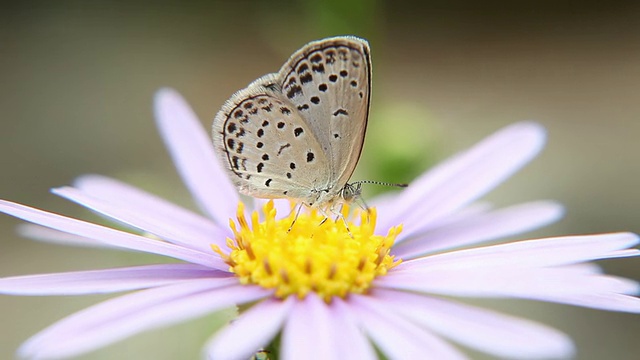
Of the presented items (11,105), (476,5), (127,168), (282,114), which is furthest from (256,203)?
(476,5)

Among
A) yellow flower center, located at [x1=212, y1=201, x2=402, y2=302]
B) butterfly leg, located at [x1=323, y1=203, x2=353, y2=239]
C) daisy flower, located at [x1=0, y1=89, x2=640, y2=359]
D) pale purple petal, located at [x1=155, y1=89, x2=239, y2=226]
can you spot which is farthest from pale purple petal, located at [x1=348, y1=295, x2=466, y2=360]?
pale purple petal, located at [x1=155, y1=89, x2=239, y2=226]

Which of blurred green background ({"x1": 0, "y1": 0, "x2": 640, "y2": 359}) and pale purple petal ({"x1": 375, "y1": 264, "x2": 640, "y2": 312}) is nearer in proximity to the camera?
pale purple petal ({"x1": 375, "y1": 264, "x2": 640, "y2": 312})

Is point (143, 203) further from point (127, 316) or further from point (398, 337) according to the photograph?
point (398, 337)

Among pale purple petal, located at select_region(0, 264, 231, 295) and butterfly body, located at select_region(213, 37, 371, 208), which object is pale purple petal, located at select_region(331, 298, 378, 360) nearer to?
pale purple petal, located at select_region(0, 264, 231, 295)

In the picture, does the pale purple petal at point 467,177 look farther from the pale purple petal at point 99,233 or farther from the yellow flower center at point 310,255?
the pale purple petal at point 99,233

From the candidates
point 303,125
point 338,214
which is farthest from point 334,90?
point 338,214

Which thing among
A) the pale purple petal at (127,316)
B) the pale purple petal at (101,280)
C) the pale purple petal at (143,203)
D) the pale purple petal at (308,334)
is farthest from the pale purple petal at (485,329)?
the pale purple petal at (143,203)
